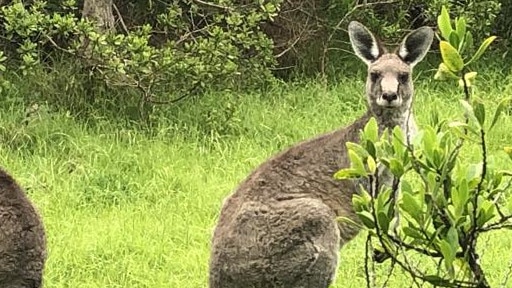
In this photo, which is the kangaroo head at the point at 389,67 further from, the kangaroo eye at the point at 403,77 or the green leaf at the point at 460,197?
the green leaf at the point at 460,197

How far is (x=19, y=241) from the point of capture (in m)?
5.19

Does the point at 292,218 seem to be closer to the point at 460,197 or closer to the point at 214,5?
the point at 460,197

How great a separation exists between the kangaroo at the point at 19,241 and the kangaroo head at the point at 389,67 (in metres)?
2.15

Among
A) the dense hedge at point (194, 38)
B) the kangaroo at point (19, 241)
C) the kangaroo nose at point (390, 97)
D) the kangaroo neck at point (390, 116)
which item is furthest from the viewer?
the dense hedge at point (194, 38)

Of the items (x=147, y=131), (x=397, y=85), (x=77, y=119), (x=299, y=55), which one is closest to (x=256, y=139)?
(x=147, y=131)

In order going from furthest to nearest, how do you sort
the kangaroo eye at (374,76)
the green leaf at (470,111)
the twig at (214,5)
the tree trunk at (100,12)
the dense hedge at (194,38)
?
1. the twig at (214,5)
2. the tree trunk at (100,12)
3. the dense hedge at (194,38)
4. the kangaroo eye at (374,76)
5. the green leaf at (470,111)

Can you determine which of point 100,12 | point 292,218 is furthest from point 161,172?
point 292,218

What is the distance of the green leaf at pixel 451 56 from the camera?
7.51 ft

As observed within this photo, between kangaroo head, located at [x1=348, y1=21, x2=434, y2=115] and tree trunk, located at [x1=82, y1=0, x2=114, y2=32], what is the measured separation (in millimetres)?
3528

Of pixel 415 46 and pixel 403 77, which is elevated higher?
pixel 415 46

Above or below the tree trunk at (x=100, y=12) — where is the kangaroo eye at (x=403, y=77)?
above

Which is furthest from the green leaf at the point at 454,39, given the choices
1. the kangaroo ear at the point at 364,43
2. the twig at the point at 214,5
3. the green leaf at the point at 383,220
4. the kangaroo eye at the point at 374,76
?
the twig at the point at 214,5

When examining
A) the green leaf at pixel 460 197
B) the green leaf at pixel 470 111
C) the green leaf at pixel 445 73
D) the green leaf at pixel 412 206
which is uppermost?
the green leaf at pixel 445 73

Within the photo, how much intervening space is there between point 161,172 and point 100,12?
6.81ft
